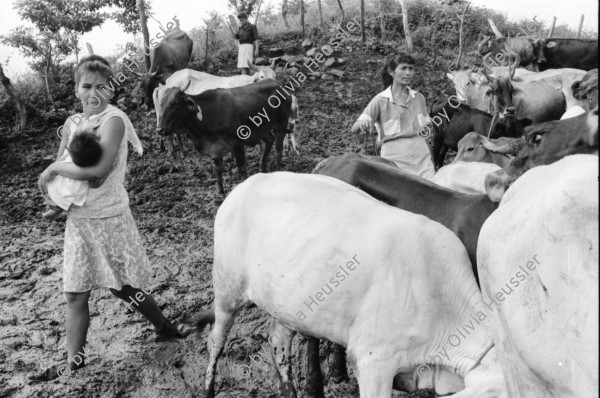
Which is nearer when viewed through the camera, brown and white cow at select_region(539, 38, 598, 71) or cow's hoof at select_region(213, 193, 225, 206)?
cow's hoof at select_region(213, 193, 225, 206)

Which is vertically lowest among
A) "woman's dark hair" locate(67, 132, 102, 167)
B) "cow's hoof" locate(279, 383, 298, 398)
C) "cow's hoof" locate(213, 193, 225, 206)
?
"cow's hoof" locate(213, 193, 225, 206)

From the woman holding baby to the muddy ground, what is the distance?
1.35ft

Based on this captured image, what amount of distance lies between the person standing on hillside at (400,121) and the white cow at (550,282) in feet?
12.6

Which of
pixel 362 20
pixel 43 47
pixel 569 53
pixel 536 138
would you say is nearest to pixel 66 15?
pixel 43 47

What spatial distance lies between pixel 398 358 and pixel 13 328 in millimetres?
3624

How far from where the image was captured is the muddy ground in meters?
4.27

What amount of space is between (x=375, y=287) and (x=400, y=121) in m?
2.92

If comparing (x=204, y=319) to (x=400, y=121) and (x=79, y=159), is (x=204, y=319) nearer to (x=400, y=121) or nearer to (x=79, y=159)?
(x=79, y=159)

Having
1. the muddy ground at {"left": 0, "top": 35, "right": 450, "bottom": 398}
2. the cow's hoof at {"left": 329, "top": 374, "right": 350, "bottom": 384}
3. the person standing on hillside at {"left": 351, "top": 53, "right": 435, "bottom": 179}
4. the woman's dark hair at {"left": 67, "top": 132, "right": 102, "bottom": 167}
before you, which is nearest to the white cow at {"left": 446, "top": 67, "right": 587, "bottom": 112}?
the muddy ground at {"left": 0, "top": 35, "right": 450, "bottom": 398}

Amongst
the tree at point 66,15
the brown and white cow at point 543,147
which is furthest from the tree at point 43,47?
the brown and white cow at point 543,147

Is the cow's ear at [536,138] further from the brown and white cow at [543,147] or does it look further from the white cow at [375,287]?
the white cow at [375,287]

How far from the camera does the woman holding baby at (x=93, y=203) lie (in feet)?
12.8

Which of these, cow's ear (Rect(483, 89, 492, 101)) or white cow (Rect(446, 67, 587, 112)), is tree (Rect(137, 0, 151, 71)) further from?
cow's ear (Rect(483, 89, 492, 101))

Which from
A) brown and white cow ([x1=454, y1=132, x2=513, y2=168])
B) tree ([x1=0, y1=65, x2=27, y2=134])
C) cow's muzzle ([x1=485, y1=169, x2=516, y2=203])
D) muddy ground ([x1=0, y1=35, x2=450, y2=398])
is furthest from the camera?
tree ([x1=0, y1=65, x2=27, y2=134])
